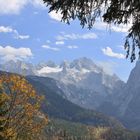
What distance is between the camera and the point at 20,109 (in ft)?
99.5

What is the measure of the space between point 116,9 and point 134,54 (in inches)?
58.2

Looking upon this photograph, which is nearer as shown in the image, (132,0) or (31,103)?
(132,0)

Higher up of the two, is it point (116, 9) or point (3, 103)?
point (116, 9)

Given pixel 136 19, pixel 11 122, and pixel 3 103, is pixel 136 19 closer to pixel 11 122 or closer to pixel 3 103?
pixel 11 122

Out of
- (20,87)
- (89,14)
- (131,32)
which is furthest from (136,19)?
(20,87)

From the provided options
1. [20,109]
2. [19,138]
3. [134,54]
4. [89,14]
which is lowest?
[19,138]

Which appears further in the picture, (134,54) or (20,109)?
(20,109)

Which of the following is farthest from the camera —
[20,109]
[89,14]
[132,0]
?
[20,109]

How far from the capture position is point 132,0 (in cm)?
1223

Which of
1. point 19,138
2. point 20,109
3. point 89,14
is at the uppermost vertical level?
point 89,14

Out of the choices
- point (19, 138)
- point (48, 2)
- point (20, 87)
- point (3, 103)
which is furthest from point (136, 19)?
point (3, 103)

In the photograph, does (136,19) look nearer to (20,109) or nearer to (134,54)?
(134,54)

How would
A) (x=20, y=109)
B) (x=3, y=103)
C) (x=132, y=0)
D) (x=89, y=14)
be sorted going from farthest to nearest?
(x=3, y=103) → (x=20, y=109) → (x=89, y=14) → (x=132, y=0)

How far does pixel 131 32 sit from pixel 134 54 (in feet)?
2.11
